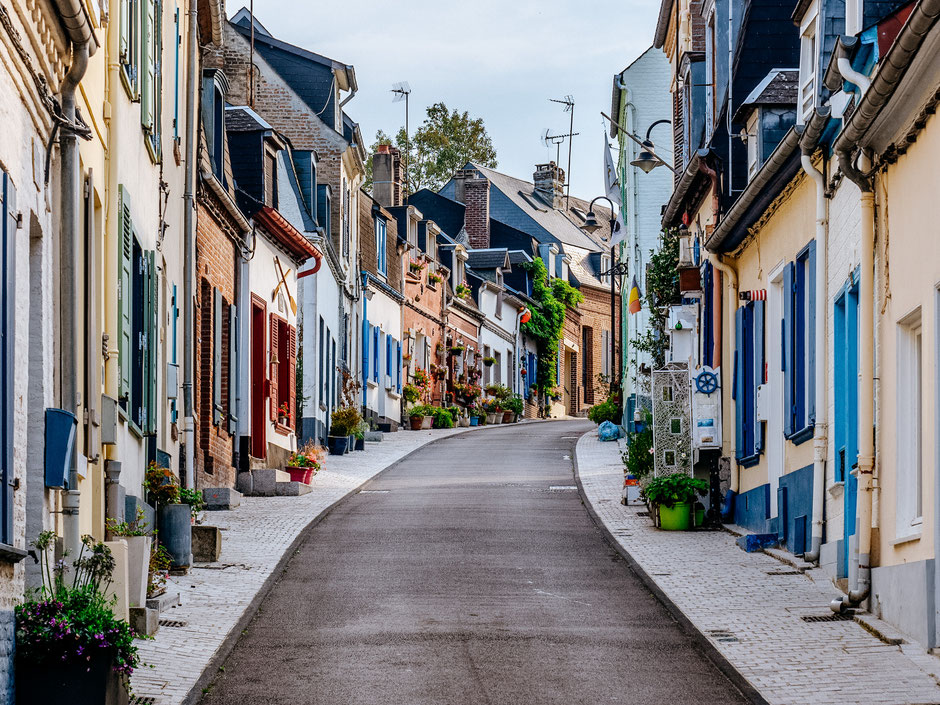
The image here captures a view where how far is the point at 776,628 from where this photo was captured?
9.70 metres

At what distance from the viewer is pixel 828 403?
38.9 feet

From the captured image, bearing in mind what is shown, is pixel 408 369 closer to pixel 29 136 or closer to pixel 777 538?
pixel 777 538

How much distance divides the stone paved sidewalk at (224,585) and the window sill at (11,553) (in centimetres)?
107

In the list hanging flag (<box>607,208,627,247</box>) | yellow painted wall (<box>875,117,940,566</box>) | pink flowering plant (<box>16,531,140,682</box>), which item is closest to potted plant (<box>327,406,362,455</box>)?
hanging flag (<box>607,208,627,247</box>)

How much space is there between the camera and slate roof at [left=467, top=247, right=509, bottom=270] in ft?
159

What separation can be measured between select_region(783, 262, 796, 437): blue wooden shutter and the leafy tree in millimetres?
43722

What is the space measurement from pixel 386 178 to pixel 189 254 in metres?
25.4

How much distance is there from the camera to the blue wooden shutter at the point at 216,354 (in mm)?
18000

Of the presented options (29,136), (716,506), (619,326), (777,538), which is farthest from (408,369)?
(29,136)

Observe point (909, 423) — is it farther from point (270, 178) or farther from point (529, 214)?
point (529, 214)

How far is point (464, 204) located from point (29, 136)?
149ft

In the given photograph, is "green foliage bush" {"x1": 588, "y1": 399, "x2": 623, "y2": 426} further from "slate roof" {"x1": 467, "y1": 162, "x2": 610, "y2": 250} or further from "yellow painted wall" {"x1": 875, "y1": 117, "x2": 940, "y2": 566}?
"yellow painted wall" {"x1": 875, "y1": 117, "x2": 940, "y2": 566}

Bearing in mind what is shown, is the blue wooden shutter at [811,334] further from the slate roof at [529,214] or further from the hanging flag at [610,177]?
the slate roof at [529,214]

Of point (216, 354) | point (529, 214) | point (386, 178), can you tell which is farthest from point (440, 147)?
point (216, 354)
